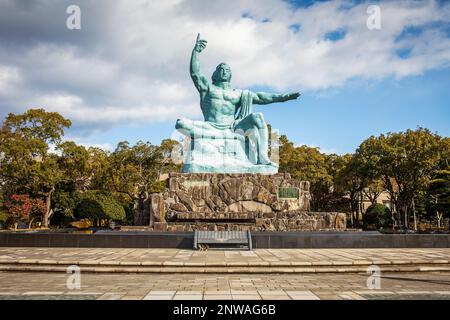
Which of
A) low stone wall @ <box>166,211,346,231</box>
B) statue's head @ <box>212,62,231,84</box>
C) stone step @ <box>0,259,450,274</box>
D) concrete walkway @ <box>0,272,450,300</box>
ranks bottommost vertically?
concrete walkway @ <box>0,272,450,300</box>

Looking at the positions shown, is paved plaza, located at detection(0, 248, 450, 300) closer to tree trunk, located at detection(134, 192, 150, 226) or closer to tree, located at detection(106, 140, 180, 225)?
tree trunk, located at detection(134, 192, 150, 226)

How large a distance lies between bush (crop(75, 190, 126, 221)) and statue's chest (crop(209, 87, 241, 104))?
1446 cm

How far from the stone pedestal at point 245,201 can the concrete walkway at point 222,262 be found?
675 cm

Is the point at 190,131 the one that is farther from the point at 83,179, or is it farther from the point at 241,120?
the point at 83,179

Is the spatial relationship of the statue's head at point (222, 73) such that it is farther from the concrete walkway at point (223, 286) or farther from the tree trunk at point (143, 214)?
the concrete walkway at point (223, 286)

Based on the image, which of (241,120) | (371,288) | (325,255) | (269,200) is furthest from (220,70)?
(371,288)

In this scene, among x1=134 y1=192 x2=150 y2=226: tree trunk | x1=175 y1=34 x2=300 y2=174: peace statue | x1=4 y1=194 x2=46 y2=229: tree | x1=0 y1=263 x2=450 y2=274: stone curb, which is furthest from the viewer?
x1=4 y1=194 x2=46 y2=229: tree

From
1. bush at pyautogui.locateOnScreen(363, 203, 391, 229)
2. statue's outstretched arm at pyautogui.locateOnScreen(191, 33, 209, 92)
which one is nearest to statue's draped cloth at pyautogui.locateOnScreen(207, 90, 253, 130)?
statue's outstretched arm at pyautogui.locateOnScreen(191, 33, 209, 92)

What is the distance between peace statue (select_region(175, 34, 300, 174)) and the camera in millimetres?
19625

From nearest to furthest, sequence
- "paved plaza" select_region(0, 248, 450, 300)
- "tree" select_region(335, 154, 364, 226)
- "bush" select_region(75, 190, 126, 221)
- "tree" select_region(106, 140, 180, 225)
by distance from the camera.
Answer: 1. "paved plaza" select_region(0, 248, 450, 300)
2. "bush" select_region(75, 190, 126, 221)
3. "tree" select_region(335, 154, 364, 226)
4. "tree" select_region(106, 140, 180, 225)

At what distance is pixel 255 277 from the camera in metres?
8.31

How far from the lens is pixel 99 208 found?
3031cm

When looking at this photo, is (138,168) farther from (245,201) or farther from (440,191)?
(440,191)

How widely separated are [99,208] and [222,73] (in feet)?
51.1
